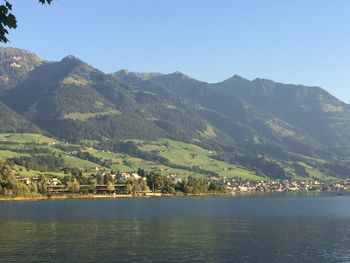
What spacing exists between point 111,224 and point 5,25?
332 ft

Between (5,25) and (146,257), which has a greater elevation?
(5,25)

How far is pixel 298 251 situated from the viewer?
75062mm

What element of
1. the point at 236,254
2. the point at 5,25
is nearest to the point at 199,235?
the point at 236,254

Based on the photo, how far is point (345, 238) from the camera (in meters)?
91.2

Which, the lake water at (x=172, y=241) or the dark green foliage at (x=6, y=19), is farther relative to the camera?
the lake water at (x=172, y=241)

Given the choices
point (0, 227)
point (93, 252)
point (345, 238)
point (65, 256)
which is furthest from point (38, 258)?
point (345, 238)

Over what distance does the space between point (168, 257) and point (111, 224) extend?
5176 centimetres

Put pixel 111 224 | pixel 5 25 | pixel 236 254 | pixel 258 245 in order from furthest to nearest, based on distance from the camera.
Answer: pixel 111 224, pixel 258 245, pixel 236 254, pixel 5 25

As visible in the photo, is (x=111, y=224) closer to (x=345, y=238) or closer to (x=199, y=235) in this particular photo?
(x=199, y=235)

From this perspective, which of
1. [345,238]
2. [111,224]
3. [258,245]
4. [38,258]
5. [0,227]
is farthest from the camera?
[111,224]

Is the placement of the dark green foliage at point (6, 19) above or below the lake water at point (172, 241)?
above

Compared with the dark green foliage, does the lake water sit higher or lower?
lower

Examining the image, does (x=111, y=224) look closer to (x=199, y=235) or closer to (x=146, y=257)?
(x=199, y=235)

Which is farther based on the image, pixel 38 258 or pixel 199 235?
pixel 199 235
